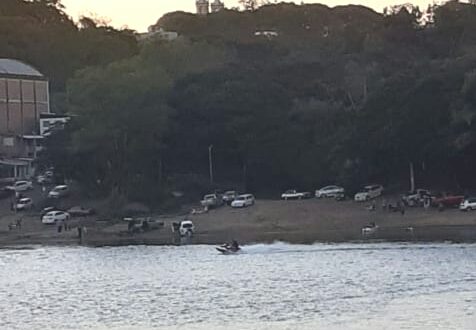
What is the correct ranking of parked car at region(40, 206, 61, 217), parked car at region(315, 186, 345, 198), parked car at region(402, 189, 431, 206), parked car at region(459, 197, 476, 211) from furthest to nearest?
parked car at region(40, 206, 61, 217) < parked car at region(315, 186, 345, 198) < parked car at region(402, 189, 431, 206) < parked car at region(459, 197, 476, 211)

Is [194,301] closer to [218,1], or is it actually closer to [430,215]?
[430,215]

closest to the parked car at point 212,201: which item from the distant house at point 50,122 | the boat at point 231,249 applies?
the distant house at point 50,122

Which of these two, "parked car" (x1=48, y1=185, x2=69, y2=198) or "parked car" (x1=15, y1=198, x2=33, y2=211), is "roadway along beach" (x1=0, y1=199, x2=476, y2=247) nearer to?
"parked car" (x1=15, y1=198, x2=33, y2=211)

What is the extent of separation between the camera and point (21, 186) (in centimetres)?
10162

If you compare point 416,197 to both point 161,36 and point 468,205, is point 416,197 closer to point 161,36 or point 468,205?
point 468,205

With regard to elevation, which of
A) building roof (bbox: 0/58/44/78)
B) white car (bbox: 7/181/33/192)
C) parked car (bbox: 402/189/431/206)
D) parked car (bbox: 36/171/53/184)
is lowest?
parked car (bbox: 402/189/431/206)

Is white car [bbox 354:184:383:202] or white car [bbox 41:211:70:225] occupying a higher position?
white car [bbox 354:184:383:202]

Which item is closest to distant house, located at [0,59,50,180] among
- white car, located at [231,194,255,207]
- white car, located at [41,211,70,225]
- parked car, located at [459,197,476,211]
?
white car, located at [41,211,70,225]

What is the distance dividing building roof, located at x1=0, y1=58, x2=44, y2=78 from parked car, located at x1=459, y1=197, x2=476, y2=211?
52544 millimetres

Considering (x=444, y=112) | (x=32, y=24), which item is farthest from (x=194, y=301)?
(x=32, y=24)

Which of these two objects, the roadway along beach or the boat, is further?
the roadway along beach

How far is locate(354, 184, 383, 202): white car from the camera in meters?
83.2

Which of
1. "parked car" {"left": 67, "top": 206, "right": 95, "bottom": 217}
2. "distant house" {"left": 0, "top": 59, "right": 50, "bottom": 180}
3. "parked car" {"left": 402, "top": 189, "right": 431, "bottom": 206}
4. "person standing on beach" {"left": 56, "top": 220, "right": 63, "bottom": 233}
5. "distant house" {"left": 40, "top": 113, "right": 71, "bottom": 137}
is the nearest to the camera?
"parked car" {"left": 402, "top": 189, "right": 431, "bottom": 206}

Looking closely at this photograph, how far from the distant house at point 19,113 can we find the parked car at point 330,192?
32.3 meters
